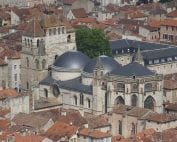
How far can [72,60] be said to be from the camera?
105 metres

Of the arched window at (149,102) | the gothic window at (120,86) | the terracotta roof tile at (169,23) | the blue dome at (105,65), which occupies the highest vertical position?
the blue dome at (105,65)

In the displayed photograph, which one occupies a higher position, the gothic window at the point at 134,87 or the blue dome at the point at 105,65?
the blue dome at the point at 105,65

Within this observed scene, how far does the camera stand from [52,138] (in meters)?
84.6

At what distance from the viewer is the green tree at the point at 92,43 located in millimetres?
115312

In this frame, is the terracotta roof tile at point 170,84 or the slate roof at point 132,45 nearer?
the terracotta roof tile at point 170,84

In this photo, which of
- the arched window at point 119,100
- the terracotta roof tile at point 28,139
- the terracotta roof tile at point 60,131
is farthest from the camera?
the arched window at point 119,100

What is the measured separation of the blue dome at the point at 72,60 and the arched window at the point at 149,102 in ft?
30.2

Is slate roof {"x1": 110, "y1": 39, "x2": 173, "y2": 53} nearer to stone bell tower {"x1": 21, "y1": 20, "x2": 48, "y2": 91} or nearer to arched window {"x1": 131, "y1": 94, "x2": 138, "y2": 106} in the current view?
stone bell tower {"x1": 21, "y1": 20, "x2": 48, "y2": 91}

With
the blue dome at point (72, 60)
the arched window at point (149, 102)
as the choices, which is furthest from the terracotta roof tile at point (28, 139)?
the blue dome at point (72, 60)

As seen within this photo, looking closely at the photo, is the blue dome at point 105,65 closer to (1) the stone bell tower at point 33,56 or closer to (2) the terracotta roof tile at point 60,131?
(1) the stone bell tower at point 33,56

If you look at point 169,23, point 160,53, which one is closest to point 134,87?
point 160,53

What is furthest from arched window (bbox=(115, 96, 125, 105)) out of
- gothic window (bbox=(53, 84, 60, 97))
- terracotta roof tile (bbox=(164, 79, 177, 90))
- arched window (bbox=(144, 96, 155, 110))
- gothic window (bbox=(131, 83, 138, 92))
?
gothic window (bbox=(53, 84, 60, 97))

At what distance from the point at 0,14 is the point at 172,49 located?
44.9 m

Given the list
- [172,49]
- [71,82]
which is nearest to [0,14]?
[172,49]
